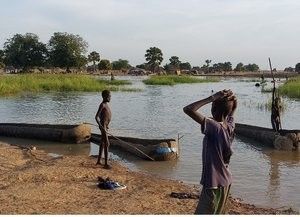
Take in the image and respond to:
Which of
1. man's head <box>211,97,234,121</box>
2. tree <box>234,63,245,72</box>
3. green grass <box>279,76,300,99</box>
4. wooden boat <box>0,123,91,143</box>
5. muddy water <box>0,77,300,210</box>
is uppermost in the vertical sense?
tree <box>234,63,245,72</box>

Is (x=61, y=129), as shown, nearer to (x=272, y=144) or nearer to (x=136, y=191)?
(x=272, y=144)

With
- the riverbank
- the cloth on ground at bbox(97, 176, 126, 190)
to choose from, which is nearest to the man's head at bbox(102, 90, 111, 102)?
the riverbank

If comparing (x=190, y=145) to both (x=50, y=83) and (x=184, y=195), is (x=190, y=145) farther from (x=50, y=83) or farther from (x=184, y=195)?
(x=50, y=83)

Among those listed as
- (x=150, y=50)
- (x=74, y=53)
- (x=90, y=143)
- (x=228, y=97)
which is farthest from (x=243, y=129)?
(x=150, y=50)

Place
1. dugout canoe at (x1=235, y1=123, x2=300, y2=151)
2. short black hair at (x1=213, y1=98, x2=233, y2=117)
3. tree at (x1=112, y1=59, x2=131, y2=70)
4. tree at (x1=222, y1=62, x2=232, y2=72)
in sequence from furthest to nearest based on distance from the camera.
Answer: tree at (x1=222, y1=62, x2=232, y2=72)
tree at (x1=112, y1=59, x2=131, y2=70)
dugout canoe at (x1=235, y1=123, x2=300, y2=151)
short black hair at (x1=213, y1=98, x2=233, y2=117)

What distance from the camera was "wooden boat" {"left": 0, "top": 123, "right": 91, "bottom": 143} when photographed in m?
15.0

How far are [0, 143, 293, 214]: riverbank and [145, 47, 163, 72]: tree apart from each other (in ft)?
348

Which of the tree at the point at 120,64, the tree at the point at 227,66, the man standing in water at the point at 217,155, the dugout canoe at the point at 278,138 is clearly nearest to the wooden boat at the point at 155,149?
the dugout canoe at the point at 278,138

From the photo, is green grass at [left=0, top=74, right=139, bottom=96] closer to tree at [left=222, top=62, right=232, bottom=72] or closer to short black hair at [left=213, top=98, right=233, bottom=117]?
short black hair at [left=213, top=98, right=233, bottom=117]

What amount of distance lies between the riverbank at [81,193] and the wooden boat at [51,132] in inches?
187

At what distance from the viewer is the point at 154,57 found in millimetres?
116625

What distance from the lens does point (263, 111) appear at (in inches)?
1112

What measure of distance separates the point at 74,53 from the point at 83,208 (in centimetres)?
7438

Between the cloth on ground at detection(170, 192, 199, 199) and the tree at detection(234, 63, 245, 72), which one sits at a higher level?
the tree at detection(234, 63, 245, 72)
